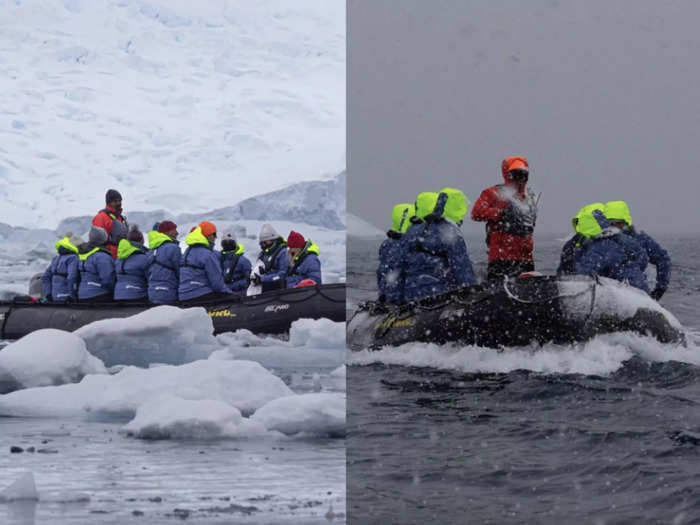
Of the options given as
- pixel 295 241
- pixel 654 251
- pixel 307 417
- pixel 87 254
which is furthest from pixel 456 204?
pixel 87 254

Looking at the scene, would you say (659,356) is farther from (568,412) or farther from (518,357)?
(568,412)

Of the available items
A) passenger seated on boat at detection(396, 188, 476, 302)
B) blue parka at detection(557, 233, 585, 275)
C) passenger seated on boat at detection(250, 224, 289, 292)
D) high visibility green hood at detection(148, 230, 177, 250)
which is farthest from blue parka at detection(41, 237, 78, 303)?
blue parka at detection(557, 233, 585, 275)

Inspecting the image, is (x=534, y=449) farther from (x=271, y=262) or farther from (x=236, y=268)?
(x=236, y=268)

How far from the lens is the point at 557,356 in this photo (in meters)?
4.20

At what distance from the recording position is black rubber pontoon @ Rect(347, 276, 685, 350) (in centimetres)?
421

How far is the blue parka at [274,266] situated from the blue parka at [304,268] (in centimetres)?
6

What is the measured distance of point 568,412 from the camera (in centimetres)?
293

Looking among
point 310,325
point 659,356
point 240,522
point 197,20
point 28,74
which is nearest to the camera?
point 240,522

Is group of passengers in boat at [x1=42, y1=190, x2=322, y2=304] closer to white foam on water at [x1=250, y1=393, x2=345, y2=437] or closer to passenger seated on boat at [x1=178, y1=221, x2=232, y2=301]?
passenger seated on boat at [x1=178, y1=221, x2=232, y2=301]

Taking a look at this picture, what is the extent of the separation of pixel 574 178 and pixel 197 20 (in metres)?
49.1

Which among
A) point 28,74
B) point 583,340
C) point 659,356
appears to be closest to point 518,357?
point 583,340

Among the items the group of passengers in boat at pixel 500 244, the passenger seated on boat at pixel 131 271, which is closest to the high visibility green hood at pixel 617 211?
the group of passengers in boat at pixel 500 244

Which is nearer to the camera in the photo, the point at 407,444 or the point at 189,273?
the point at 407,444

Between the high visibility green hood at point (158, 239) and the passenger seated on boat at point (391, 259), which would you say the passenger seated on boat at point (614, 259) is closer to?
the passenger seated on boat at point (391, 259)
